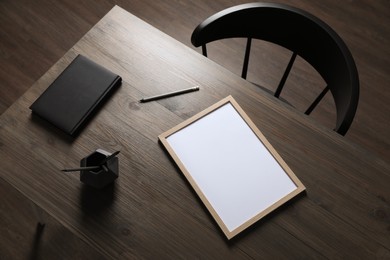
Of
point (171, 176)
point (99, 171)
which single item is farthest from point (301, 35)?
point (99, 171)

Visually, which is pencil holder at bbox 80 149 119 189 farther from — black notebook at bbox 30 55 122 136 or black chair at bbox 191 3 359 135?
black chair at bbox 191 3 359 135

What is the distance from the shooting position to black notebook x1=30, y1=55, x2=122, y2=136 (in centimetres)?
109

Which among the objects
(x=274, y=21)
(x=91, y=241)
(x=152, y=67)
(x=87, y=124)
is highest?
(x=274, y=21)

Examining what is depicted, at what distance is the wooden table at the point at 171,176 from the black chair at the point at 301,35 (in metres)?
0.13

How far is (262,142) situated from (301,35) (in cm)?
40

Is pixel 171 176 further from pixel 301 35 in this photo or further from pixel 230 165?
pixel 301 35

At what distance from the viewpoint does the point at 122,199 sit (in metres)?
1.03

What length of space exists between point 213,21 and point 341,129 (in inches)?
19.4

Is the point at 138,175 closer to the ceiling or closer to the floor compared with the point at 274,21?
closer to the floor

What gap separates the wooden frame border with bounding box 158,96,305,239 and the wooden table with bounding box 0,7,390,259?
0.05ft

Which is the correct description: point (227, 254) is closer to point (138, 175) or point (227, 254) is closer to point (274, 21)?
point (138, 175)

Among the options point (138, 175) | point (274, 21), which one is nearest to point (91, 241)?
point (138, 175)

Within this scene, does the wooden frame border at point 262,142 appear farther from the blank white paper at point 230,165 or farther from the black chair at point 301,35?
the black chair at point 301,35

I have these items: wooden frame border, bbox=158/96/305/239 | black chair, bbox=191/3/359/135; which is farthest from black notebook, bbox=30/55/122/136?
black chair, bbox=191/3/359/135
